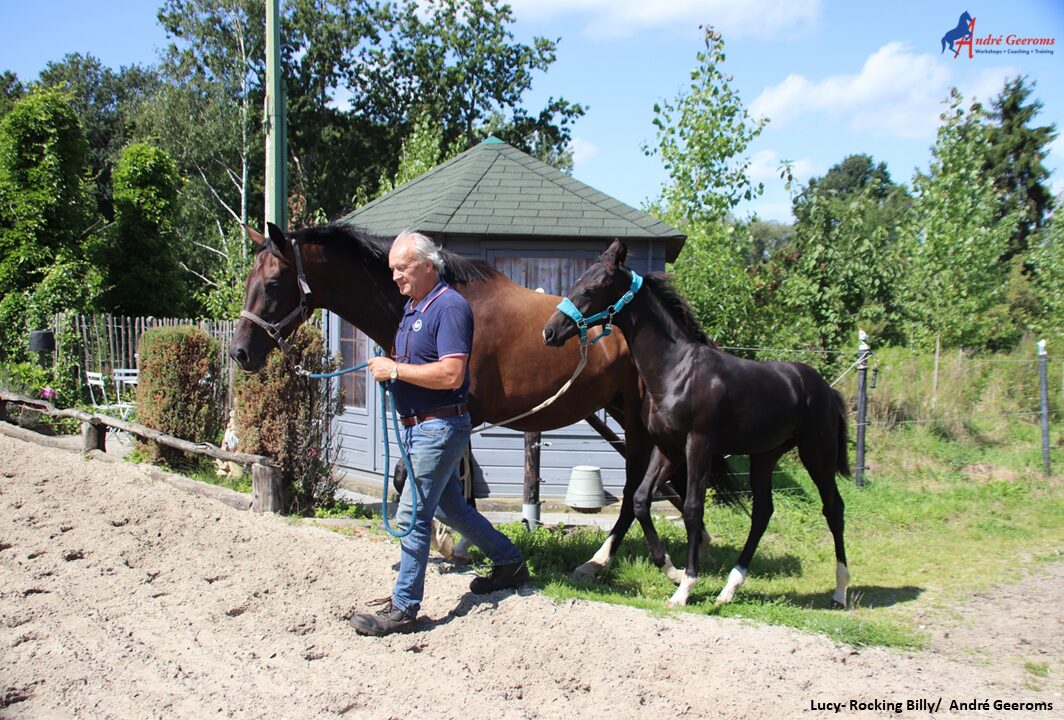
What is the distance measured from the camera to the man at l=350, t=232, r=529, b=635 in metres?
3.98

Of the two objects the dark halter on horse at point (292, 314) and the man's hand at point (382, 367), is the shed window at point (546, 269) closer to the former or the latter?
the dark halter on horse at point (292, 314)

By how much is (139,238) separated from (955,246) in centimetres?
1911

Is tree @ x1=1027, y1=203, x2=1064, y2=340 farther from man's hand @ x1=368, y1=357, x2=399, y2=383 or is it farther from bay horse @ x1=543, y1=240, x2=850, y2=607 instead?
man's hand @ x1=368, y1=357, x2=399, y2=383

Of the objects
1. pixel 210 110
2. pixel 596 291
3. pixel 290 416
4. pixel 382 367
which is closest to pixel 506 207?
pixel 290 416

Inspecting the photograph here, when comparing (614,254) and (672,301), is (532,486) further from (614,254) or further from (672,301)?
(614,254)

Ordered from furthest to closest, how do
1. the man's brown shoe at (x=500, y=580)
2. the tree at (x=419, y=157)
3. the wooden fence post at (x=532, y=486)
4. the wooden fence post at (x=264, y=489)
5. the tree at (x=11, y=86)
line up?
1. the tree at (x=11, y=86)
2. the tree at (x=419, y=157)
3. the wooden fence post at (x=532, y=486)
4. the wooden fence post at (x=264, y=489)
5. the man's brown shoe at (x=500, y=580)

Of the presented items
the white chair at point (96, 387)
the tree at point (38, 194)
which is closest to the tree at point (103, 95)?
the tree at point (38, 194)

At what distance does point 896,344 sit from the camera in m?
17.8

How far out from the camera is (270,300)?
4852mm

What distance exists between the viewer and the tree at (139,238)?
66.0ft

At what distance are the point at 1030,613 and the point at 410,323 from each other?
182 inches

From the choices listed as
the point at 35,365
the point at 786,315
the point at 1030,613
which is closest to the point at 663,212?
the point at 786,315

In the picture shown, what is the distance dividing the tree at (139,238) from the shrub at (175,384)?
14.0 meters

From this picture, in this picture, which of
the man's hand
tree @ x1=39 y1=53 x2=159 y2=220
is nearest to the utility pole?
the man's hand
